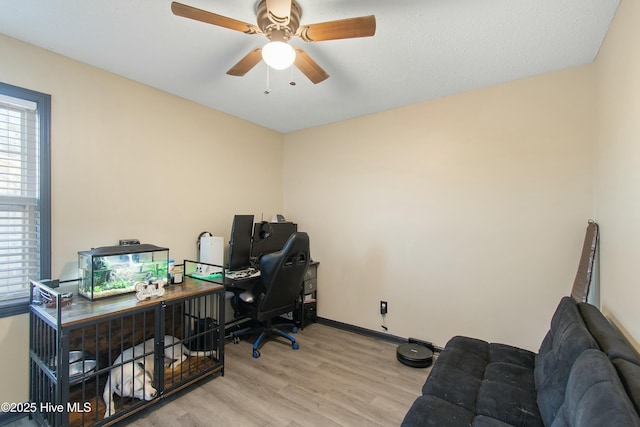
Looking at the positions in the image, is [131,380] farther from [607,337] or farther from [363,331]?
[607,337]

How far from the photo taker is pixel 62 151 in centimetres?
209

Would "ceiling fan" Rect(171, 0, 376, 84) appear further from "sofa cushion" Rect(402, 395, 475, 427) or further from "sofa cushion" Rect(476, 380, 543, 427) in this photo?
"sofa cushion" Rect(476, 380, 543, 427)

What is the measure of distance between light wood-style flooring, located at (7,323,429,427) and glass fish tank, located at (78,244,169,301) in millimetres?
887

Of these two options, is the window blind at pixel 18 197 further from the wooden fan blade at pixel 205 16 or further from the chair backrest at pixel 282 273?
the chair backrest at pixel 282 273

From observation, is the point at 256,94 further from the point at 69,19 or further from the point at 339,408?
the point at 339,408

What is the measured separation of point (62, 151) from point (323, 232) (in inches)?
103

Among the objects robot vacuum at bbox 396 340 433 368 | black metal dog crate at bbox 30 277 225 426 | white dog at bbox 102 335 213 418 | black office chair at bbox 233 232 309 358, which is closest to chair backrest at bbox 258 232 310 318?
black office chair at bbox 233 232 309 358

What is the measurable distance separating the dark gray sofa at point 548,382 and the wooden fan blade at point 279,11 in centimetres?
200

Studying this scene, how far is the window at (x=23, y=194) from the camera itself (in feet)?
6.18

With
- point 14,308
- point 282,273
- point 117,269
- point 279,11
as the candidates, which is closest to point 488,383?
point 282,273

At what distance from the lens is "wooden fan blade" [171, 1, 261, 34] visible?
1333mm

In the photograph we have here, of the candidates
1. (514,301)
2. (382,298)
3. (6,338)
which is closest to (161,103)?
(6,338)

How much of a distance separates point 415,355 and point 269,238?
6.48 feet

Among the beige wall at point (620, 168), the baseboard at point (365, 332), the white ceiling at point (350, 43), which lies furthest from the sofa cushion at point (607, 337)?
the white ceiling at point (350, 43)
